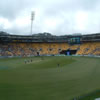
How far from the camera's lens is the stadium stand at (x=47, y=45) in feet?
204

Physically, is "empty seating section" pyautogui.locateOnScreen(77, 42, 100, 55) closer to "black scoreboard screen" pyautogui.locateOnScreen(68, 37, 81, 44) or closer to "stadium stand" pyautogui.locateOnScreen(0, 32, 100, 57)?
"stadium stand" pyautogui.locateOnScreen(0, 32, 100, 57)

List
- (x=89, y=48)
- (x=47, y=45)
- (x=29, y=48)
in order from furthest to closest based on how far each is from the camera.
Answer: (x=47, y=45) < (x=29, y=48) < (x=89, y=48)

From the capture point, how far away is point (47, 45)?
72562mm

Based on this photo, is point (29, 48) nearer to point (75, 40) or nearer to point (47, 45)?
point (47, 45)

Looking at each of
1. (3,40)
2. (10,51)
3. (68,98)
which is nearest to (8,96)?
(68,98)

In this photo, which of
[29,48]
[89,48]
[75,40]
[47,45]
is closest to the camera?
[89,48]

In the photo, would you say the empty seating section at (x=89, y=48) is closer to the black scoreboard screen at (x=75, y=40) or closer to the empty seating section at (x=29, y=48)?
the black scoreboard screen at (x=75, y=40)

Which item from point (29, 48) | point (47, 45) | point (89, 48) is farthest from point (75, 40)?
point (29, 48)

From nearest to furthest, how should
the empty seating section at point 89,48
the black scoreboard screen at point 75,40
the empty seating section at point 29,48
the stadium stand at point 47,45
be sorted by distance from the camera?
the empty seating section at point 89,48, the stadium stand at point 47,45, the empty seating section at point 29,48, the black scoreboard screen at point 75,40

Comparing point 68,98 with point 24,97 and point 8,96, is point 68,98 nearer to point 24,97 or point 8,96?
point 24,97

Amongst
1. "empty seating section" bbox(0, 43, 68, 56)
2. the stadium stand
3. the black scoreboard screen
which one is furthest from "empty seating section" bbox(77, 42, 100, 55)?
"empty seating section" bbox(0, 43, 68, 56)

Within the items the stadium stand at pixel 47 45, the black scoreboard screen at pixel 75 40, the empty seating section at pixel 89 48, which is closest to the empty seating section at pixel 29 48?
the stadium stand at pixel 47 45

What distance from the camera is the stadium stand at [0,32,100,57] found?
6228cm

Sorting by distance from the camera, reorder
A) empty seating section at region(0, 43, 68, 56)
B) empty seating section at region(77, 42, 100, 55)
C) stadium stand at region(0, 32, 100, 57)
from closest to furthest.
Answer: empty seating section at region(77, 42, 100, 55), stadium stand at region(0, 32, 100, 57), empty seating section at region(0, 43, 68, 56)
